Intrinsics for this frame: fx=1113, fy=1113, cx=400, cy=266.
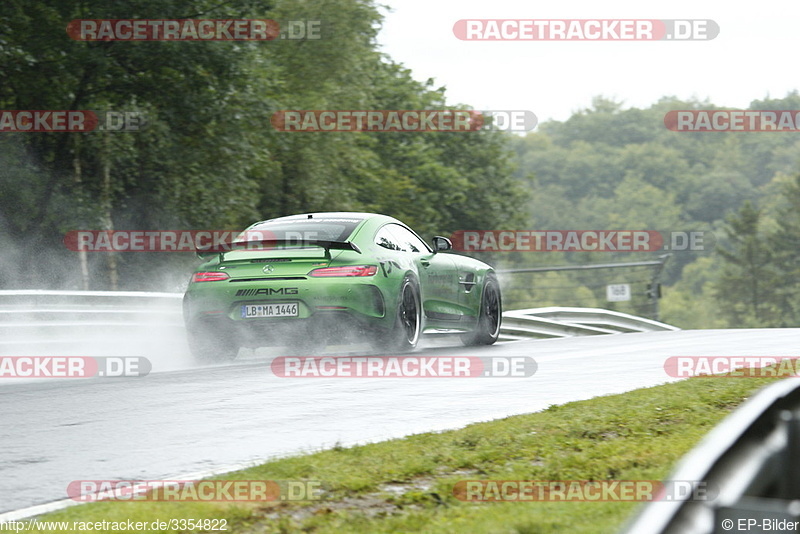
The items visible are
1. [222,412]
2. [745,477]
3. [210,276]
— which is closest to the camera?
[745,477]

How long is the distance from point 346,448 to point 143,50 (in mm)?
18007

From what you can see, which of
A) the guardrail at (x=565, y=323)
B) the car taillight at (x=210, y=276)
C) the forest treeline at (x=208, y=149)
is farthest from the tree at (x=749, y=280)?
the car taillight at (x=210, y=276)

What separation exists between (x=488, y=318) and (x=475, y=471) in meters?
8.97

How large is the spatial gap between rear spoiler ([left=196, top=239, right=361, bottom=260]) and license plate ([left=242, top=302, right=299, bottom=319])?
66 centimetres

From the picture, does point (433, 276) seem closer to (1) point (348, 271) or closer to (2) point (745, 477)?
(1) point (348, 271)

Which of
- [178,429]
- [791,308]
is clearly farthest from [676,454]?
[791,308]

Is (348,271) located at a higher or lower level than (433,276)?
higher

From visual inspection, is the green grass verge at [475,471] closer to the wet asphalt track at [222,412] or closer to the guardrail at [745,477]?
the wet asphalt track at [222,412]

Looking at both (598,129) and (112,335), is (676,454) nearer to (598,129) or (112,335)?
(112,335)

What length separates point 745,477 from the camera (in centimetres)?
202

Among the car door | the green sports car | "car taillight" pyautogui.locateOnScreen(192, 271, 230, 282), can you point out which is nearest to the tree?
the car door

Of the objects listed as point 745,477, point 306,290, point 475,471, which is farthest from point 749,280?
point 745,477

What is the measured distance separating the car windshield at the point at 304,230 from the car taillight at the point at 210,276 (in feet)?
1.51

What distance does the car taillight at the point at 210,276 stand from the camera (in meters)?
11.2
